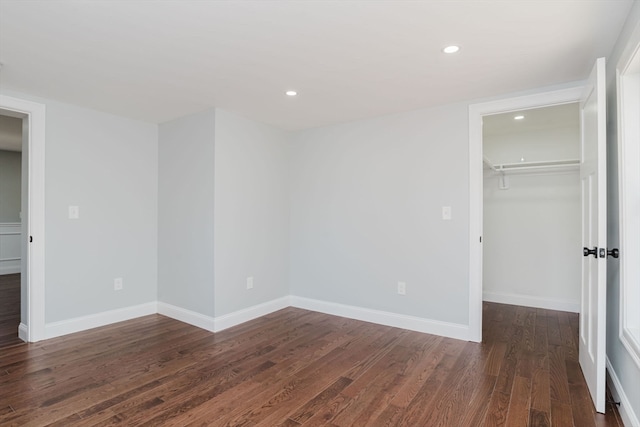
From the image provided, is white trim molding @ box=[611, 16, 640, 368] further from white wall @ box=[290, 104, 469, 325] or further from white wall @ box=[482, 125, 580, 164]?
white wall @ box=[482, 125, 580, 164]

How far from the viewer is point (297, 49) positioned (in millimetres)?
2188

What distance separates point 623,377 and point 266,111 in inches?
130

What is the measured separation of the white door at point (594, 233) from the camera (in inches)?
76.2

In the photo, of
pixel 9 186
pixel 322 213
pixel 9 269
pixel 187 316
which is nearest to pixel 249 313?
pixel 187 316

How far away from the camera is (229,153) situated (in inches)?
139

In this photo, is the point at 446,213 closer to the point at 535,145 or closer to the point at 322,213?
the point at 322,213

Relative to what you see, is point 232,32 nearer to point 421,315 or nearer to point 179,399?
point 179,399

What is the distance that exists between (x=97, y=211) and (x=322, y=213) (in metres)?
2.32

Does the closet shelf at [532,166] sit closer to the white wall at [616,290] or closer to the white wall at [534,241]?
the white wall at [534,241]

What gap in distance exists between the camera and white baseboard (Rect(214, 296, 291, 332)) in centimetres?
342

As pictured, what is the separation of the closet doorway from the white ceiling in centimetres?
154

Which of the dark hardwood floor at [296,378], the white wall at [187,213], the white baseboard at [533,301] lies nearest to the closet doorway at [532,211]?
the white baseboard at [533,301]

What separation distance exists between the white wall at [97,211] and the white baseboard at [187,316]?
0.72 feet

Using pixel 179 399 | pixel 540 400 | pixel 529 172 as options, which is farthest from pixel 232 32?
pixel 529 172
